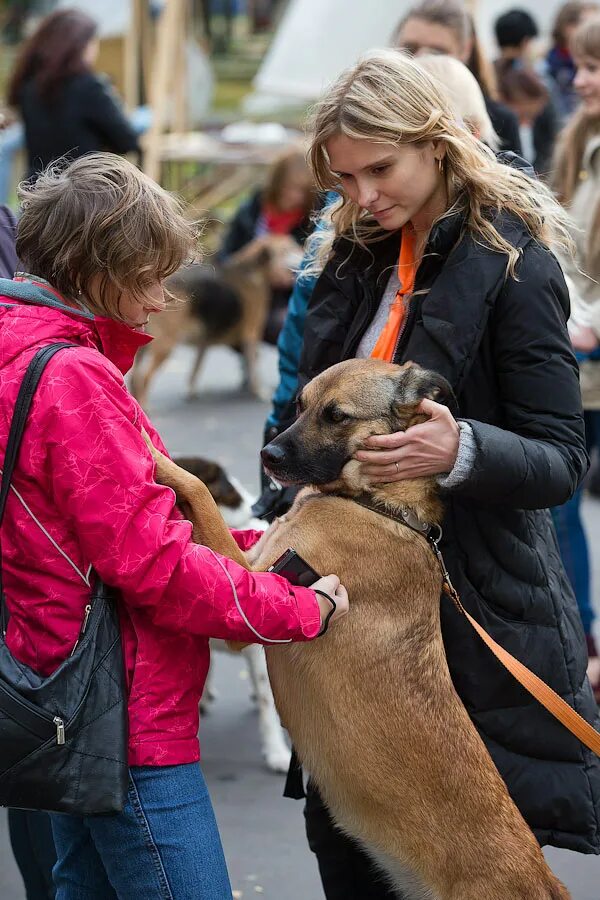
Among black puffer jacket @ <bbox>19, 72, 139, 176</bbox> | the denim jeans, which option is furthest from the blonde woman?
black puffer jacket @ <bbox>19, 72, 139, 176</bbox>

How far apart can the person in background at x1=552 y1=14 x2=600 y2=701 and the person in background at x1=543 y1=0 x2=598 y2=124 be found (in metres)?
5.35

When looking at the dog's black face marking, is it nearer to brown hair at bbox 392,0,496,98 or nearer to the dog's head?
the dog's head

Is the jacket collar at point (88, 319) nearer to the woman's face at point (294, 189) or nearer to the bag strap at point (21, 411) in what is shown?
the bag strap at point (21, 411)

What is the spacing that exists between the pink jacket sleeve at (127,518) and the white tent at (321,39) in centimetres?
1059

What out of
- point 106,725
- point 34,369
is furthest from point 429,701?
point 34,369

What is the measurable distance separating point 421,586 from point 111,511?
934 millimetres

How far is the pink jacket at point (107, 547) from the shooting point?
2000 millimetres

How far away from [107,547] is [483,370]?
999 mm

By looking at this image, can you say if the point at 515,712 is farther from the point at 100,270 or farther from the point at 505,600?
the point at 100,270

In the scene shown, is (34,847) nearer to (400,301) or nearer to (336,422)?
(336,422)

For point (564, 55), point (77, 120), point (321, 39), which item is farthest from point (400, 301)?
point (321, 39)

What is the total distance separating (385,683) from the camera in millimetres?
2609

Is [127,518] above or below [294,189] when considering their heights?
above

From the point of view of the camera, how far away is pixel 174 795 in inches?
85.3
